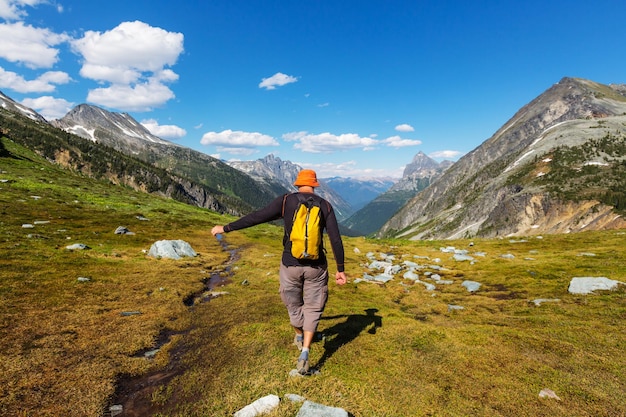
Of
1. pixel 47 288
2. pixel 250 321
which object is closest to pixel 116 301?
pixel 47 288

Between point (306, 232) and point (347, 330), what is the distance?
6524 millimetres

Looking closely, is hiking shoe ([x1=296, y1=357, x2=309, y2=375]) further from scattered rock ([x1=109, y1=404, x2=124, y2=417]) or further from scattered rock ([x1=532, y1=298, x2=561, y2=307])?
scattered rock ([x1=532, y1=298, x2=561, y2=307])

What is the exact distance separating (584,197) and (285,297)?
122135 mm

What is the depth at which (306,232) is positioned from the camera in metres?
8.57

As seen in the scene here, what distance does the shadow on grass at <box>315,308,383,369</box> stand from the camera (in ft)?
35.4

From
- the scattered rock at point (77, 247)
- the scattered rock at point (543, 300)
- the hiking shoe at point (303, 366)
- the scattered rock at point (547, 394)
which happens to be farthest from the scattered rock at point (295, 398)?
the scattered rock at point (77, 247)

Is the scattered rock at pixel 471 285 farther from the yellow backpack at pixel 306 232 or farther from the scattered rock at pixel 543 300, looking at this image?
the yellow backpack at pixel 306 232

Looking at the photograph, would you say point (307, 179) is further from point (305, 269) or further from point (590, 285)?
point (590, 285)

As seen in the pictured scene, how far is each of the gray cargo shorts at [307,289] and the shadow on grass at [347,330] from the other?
179 cm

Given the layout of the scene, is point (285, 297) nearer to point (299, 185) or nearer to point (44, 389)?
point (299, 185)

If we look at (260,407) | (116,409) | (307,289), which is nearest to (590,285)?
(307,289)

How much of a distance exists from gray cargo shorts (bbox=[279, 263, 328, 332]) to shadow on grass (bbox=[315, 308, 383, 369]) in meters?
1.79

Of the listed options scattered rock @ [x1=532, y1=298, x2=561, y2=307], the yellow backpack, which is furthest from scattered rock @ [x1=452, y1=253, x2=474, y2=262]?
the yellow backpack

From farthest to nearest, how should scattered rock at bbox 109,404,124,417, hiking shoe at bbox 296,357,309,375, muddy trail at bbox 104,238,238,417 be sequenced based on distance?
hiking shoe at bbox 296,357,309,375
muddy trail at bbox 104,238,238,417
scattered rock at bbox 109,404,124,417
